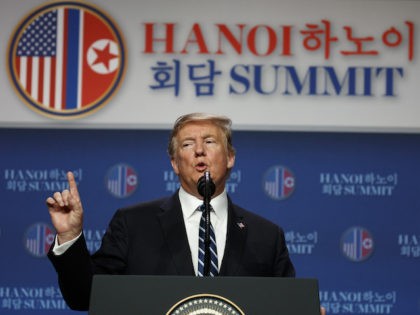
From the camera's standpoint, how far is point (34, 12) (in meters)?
4.43

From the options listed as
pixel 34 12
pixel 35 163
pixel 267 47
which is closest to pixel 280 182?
pixel 267 47

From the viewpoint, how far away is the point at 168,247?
233 centimetres

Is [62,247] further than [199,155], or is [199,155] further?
[199,155]

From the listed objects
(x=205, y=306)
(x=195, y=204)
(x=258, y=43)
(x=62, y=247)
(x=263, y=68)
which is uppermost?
(x=258, y=43)

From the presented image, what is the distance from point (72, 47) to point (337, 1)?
1534 mm

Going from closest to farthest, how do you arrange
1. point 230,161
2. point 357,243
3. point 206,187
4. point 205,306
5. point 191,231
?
point 205,306 < point 206,187 < point 191,231 < point 230,161 < point 357,243

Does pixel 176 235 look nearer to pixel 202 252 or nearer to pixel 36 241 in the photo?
pixel 202 252

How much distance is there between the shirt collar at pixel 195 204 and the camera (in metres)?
2.44

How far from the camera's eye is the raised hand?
199cm

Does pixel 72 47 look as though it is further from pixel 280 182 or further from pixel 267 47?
pixel 280 182

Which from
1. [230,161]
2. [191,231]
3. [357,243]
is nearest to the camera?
[191,231]

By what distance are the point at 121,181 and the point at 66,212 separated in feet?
7.88

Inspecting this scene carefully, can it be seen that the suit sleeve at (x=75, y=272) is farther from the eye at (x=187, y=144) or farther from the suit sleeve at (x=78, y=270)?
the eye at (x=187, y=144)

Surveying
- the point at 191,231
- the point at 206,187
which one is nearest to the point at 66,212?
the point at 206,187
